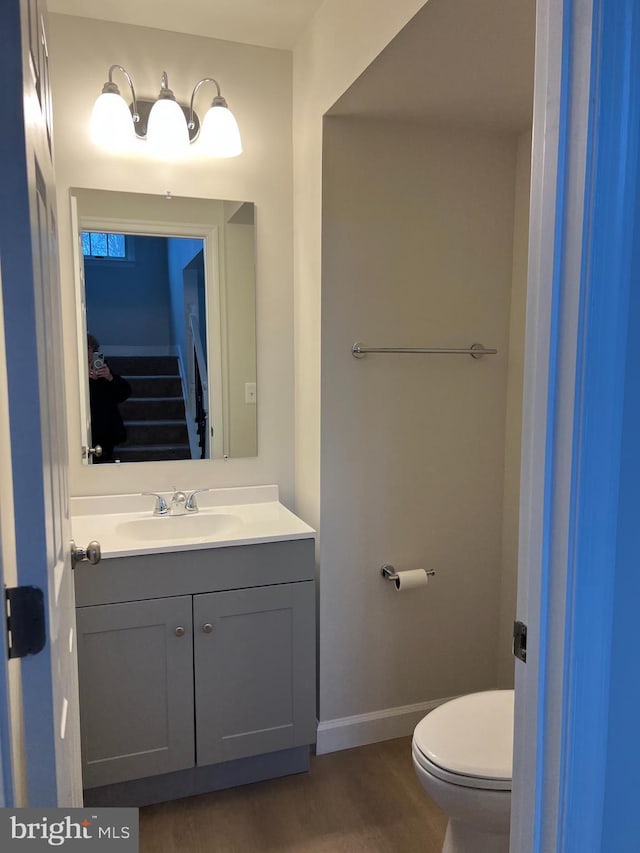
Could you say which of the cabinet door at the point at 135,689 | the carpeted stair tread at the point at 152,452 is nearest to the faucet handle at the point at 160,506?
the carpeted stair tread at the point at 152,452

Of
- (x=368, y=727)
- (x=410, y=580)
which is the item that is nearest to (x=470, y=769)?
(x=410, y=580)

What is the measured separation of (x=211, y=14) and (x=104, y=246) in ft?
2.74

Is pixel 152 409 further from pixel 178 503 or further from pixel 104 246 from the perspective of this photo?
pixel 104 246

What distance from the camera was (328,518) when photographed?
86.5 inches

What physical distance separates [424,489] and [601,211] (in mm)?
1589

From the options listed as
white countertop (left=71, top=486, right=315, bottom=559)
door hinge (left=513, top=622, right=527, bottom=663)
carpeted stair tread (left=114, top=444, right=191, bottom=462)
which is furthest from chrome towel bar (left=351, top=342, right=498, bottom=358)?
door hinge (left=513, top=622, right=527, bottom=663)

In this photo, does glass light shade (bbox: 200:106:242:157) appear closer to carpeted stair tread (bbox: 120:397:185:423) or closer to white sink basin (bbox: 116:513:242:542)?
carpeted stair tread (bbox: 120:397:185:423)

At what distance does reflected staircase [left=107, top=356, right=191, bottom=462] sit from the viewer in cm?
222

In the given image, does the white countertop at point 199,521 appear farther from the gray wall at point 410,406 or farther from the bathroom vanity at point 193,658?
the gray wall at point 410,406

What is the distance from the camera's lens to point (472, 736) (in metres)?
1.59

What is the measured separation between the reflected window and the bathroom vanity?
0.91 meters

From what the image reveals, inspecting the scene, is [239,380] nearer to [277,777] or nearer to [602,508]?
[277,777]

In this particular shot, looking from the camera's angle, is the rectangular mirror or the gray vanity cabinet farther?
the rectangular mirror

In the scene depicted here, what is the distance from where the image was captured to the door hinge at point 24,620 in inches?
30.5
